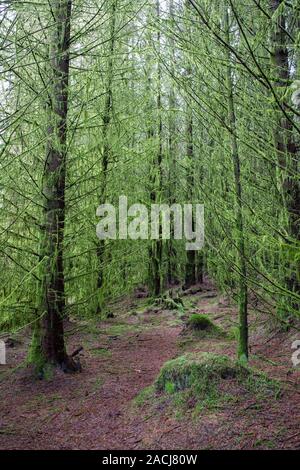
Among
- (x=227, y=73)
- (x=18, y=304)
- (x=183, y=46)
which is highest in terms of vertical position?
(x=227, y=73)

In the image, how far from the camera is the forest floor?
143 inches

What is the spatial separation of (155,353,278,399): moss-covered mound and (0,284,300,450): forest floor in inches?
Answer: 5.1

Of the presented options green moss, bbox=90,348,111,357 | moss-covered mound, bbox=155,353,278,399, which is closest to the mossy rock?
moss-covered mound, bbox=155,353,278,399

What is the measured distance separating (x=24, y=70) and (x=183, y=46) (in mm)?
3369

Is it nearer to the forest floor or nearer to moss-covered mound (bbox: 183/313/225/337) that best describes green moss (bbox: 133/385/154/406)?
the forest floor

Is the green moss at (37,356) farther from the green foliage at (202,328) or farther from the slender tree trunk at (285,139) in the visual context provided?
the green foliage at (202,328)

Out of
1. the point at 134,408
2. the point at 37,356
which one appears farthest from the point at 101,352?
the point at 134,408

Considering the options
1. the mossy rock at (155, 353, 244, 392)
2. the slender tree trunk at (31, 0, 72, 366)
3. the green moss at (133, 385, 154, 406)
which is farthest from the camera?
the slender tree trunk at (31, 0, 72, 366)

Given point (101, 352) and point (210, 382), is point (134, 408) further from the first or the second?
point (101, 352)

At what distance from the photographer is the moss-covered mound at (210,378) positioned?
423 cm
